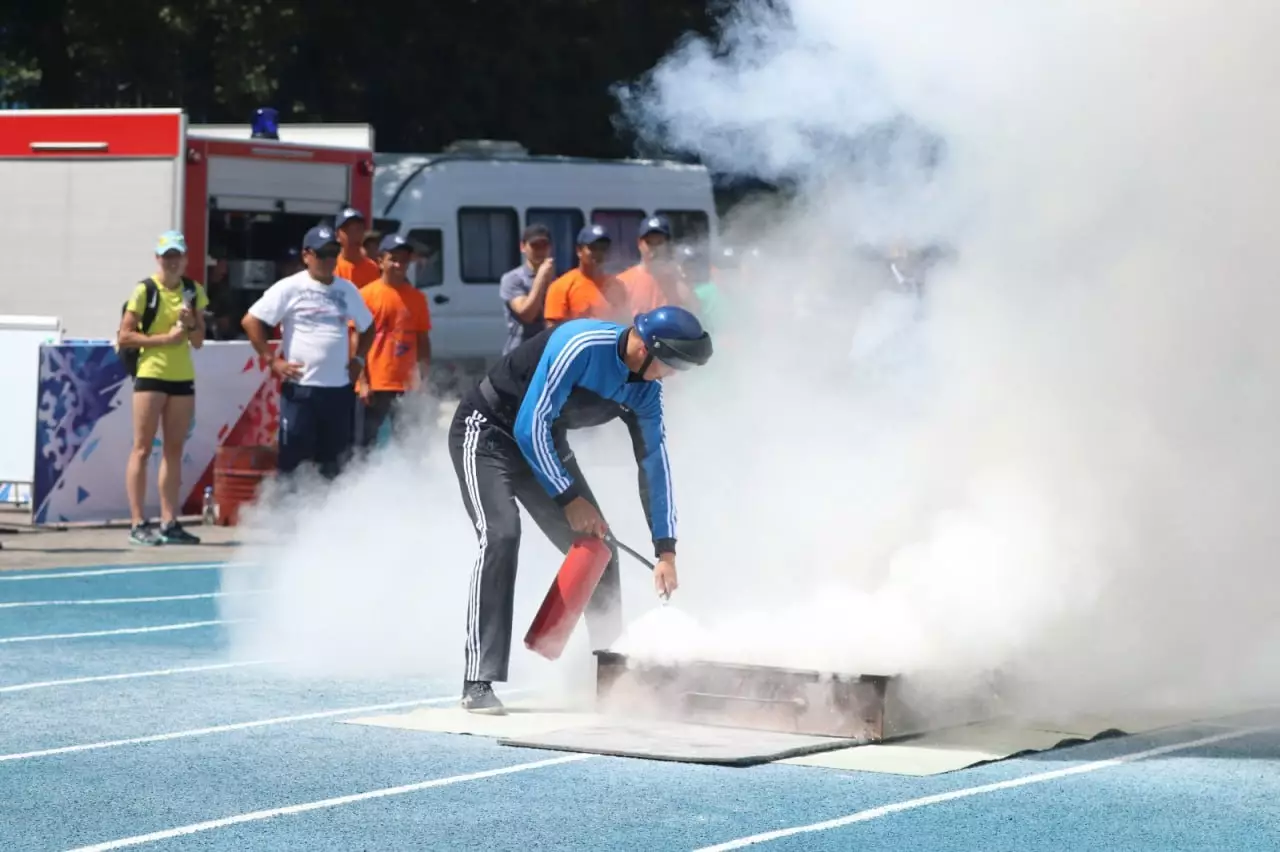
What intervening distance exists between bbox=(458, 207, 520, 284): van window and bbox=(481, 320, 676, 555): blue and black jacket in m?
17.1

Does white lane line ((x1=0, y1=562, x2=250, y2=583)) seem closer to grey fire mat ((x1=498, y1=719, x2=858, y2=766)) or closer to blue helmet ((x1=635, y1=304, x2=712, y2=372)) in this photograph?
grey fire mat ((x1=498, y1=719, x2=858, y2=766))

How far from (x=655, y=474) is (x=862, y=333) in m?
6.73

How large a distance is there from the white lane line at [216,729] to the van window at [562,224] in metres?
17.4

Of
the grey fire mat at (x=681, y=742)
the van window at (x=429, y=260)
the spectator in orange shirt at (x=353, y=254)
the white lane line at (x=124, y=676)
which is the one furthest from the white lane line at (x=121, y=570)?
the van window at (x=429, y=260)

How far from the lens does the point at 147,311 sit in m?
13.9

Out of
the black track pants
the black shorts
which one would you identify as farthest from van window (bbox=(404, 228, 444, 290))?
the black track pants

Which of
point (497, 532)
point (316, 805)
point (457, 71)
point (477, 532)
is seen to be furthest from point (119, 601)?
point (457, 71)

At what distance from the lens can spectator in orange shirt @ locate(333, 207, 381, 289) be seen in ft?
51.2

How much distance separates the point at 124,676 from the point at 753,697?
115 inches

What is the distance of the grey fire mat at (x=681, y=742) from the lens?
300 inches

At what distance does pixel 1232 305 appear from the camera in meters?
9.27

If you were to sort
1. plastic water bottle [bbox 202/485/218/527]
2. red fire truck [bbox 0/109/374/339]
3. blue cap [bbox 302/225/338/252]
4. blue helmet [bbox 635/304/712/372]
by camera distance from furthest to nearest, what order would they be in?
red fire truck [bbox 0/109/374/339]
plastic water bottle [bbox 202/485/218/527]
blue cap [bbox 302/225/338/252]
blue helmet [bbox 635/304/712/372]

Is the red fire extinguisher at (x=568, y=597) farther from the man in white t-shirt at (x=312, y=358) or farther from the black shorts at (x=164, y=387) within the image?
the black shorts at (x=164, y=387)

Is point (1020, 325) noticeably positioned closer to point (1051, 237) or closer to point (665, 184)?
point (1051, 237)
